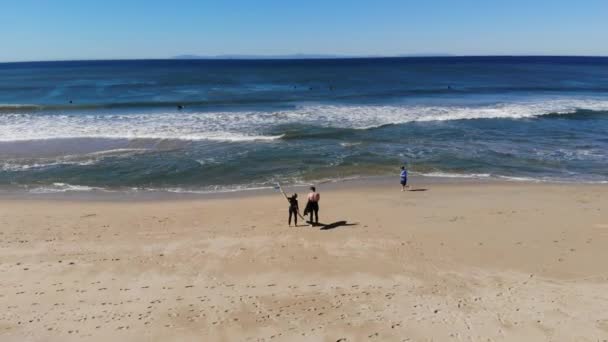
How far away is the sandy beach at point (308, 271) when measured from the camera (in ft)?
25.8

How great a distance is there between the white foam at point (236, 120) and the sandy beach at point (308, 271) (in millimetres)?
12745

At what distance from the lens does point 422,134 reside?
26.9 meters

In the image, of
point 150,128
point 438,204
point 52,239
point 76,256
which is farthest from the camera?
point 150,128

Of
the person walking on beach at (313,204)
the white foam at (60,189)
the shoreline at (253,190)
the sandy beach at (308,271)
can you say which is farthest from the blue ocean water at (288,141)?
the person walking on beach at (313,204)

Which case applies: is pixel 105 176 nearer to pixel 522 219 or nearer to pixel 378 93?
pixel 522 219

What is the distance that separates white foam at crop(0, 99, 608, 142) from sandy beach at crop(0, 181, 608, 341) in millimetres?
12745

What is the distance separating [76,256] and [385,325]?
7.30 metres

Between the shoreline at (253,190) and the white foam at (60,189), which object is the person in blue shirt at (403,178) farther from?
the white foam at (60,189)

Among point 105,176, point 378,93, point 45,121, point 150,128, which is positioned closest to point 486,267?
point 105,176

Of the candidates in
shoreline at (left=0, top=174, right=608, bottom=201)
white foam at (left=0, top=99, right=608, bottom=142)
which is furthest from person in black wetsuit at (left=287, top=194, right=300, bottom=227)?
white foam at (left=0, top=99, right=608, bottom=142)

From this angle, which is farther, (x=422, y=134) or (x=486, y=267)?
(x=422, y=134)

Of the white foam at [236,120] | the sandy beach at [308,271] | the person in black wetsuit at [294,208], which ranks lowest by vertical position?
the sandy beach at [308,271]

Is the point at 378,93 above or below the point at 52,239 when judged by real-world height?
above

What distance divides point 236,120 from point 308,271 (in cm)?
2348
